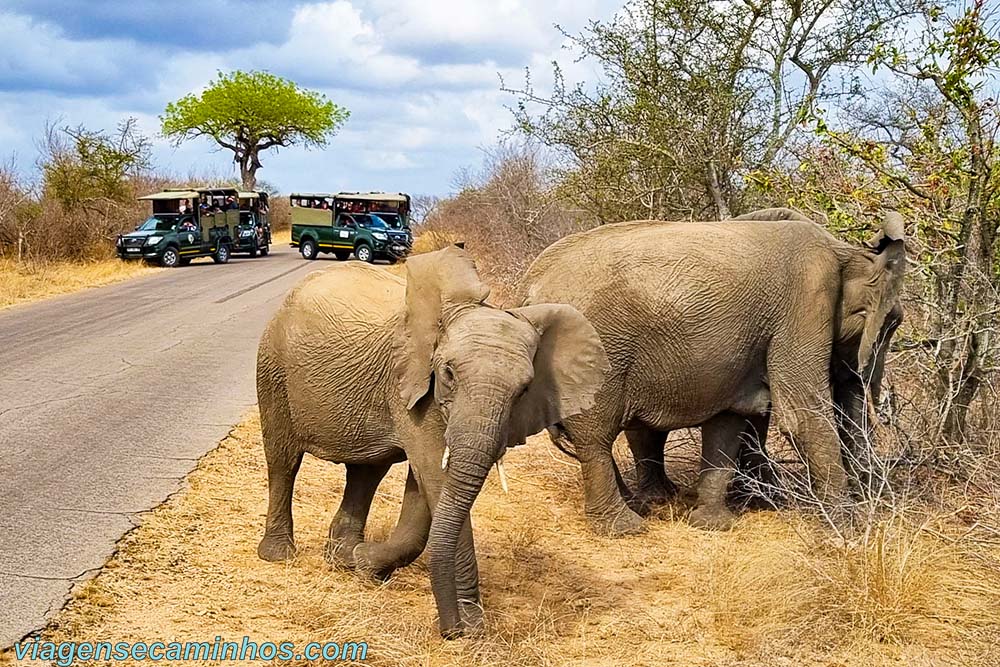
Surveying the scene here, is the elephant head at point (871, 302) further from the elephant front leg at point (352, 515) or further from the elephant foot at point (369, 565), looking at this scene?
the elephant foot at point (369, 565)

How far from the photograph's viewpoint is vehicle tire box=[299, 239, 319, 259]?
38.4 meters

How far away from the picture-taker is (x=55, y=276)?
1023 inches

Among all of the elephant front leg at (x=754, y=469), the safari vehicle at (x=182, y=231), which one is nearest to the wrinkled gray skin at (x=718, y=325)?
the elephant front leg at (x=754, y=469)

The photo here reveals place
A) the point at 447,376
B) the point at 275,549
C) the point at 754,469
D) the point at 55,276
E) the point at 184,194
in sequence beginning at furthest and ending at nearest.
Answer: the point at 184,194
the point at 55,276
the point at 754,469
the point at 275,549
the point at 447,376

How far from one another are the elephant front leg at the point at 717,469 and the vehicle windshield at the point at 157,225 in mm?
27772

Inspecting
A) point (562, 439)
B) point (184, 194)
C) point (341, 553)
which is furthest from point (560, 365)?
point (184, 194)

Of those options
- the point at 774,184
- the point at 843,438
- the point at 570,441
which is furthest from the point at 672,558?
the point at 774,184

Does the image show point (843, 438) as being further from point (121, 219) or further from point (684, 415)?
point (121, 219)

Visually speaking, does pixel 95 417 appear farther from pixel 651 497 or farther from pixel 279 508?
pixel 651 497

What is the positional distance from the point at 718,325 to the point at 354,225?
29940mm

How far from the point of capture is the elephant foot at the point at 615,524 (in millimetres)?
7660

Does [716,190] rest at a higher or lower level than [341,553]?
higher

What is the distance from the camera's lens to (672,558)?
723cm

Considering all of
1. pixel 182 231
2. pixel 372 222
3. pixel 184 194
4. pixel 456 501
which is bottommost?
pixel 182 231
